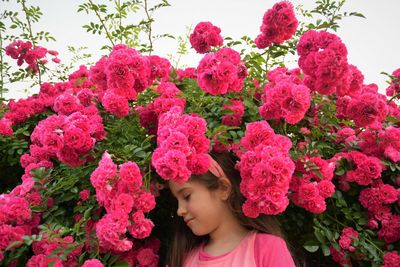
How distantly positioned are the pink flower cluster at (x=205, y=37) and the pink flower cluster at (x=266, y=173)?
0.89m

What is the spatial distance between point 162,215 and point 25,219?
2.24 feet

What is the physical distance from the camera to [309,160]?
1818 mm

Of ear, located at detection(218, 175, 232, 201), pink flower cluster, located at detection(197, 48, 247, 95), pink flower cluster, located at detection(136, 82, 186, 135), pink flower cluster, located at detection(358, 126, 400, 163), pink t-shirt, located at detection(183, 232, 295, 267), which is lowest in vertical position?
pink t-shirt, located at detection(183, 232, 295, 267)

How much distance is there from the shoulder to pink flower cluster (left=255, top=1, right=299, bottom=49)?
1.02 metres

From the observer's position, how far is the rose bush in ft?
5.18

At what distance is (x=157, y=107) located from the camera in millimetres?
2025

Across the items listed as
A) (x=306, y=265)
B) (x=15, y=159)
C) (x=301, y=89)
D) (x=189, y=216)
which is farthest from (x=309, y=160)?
(x=15, y=159)

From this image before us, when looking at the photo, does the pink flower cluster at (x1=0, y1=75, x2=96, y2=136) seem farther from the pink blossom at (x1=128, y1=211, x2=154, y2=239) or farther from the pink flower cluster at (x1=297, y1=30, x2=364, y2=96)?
the pink flower cluster at (x1=297, y1=30, x2=364, y2=96)

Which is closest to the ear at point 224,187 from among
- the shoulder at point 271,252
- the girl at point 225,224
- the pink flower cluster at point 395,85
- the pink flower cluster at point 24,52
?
the girl at point 225,224

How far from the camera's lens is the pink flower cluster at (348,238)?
6.21 ft

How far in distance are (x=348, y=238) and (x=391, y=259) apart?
19 centimetres

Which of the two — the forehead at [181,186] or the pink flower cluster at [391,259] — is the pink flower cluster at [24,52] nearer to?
the forehead at [181,186]

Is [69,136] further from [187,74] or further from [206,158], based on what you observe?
[187,74]

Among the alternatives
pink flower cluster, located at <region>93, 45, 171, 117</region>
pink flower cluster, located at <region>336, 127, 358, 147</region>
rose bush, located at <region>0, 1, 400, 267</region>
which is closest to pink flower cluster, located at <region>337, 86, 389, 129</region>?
rose bush, located at <region>0, 1, 400, 267</region>
